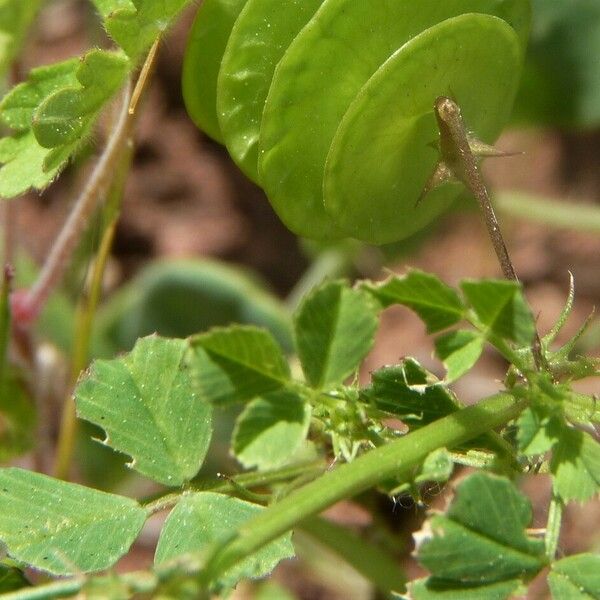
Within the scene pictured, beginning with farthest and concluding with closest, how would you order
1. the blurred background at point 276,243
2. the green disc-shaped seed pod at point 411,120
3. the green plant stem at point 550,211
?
the green plant stem at point 550,211 < the blurred background at point 276,243 < the green disc-shaped seed pod at point 411,120

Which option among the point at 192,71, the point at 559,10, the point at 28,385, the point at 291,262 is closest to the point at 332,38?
A: the point at 192,71

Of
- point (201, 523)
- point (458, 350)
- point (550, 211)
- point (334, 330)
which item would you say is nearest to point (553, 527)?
point (458, 350)

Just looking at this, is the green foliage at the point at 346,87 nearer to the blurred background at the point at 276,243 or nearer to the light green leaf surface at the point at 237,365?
the light green leaf surface at the point at 237,365

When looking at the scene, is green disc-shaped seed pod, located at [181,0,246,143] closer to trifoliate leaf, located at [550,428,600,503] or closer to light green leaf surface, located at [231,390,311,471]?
light green leaf surface, located at [231,390,311,471]

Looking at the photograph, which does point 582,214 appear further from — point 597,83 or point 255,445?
point 255,445

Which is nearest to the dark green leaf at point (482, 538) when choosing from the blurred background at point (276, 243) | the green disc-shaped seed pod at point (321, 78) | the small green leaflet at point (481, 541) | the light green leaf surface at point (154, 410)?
the small green leaflet at point (481, 541)
